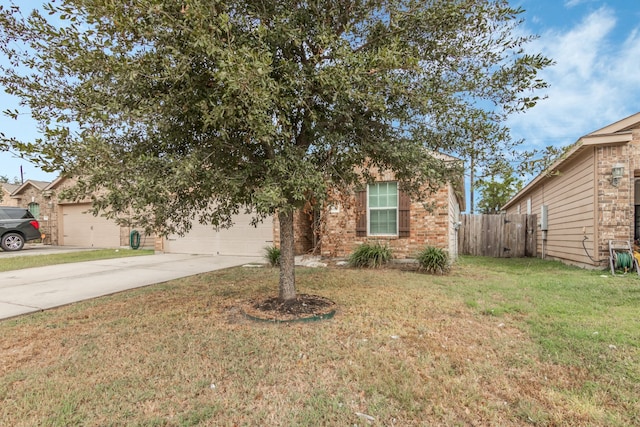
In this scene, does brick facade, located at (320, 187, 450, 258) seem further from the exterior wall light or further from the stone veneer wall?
the exterior wall light

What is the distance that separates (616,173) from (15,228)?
1930 centimetres

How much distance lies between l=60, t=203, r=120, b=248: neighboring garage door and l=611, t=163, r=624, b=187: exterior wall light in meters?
17.0

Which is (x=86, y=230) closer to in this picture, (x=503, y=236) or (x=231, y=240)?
(x=231, y=240)

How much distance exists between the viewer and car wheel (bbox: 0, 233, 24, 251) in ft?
42.6

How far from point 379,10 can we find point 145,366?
4200 millimetres

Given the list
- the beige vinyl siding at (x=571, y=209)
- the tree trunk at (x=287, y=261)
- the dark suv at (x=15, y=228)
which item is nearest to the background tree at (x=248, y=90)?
the tree trunk at (x=287, y=261)

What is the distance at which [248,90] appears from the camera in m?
2.59

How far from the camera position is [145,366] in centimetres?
284

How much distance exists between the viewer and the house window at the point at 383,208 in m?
8.80

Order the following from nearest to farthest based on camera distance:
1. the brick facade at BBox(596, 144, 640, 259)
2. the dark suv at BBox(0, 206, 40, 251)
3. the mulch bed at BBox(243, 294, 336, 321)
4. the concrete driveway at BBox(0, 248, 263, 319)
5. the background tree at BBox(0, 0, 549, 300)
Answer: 1. the background tree at BBox(0, 0, 549, 300)
2. the mulch bed at BBox(243, 294, 336, 321)
3. the concrete driveway at BBox(0, 248, 263, 319)
4. the brick facade at BBox(596, 144, 640, 259)
5. the dark suv at BBox(0, 206, 40, 251)

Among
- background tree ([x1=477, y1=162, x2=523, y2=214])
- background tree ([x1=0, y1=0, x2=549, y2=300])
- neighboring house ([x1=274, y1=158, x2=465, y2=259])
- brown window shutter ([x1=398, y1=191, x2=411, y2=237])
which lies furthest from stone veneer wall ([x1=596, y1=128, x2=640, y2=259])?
background tree ([x1=477, y1=162, x2=523, y2=214])

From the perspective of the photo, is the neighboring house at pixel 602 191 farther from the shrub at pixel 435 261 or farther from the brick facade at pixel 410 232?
the shrub at pixel 435 261

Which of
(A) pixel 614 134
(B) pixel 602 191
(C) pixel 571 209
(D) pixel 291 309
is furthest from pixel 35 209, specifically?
(A) pixel 614 134

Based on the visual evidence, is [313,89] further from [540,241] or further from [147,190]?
[540,241]
